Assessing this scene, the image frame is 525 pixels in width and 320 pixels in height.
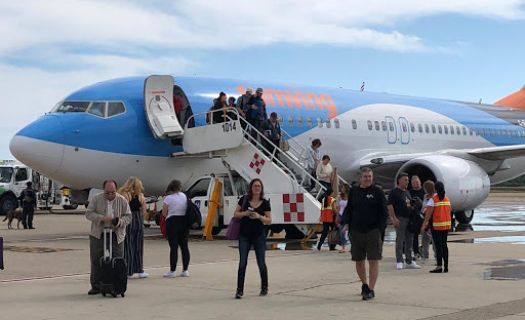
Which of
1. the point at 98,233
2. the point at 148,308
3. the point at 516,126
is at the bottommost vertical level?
the point at 148,308

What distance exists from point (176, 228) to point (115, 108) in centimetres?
724

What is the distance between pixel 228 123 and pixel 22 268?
6.45 meters

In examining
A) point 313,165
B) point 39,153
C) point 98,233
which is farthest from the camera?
point 313,165

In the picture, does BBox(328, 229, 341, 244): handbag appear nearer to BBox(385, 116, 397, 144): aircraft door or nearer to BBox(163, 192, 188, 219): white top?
BBox(163, 192, 188, 219): white top

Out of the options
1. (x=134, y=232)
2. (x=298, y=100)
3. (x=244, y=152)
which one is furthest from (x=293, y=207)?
(x=134, y=232)

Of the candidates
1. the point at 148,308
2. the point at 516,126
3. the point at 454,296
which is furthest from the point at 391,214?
the point at 516,126

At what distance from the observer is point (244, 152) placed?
57.6 ft

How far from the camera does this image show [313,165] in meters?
18.6

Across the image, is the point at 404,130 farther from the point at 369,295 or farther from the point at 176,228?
the point at 369,295

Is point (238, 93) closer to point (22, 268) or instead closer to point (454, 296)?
point (22, 268)

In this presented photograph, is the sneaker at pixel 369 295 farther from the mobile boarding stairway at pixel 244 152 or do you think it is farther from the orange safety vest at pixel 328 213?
the mobile boarding stairway at pixel 244 152

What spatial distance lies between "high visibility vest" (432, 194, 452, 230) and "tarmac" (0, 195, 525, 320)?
681 mm

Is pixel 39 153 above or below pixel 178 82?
below

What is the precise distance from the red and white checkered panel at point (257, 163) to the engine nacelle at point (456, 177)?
5.06 metres
